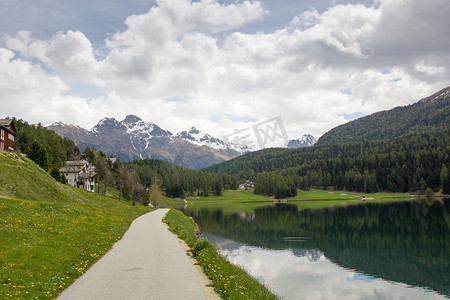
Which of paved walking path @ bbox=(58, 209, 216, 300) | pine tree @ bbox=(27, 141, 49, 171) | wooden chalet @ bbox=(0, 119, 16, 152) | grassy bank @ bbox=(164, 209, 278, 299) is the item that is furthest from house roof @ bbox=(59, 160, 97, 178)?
grassy bank @ bbox=(164, 209, 278, 299)

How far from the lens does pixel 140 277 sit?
16.4 metres

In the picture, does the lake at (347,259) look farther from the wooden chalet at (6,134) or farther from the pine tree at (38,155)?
the pine tree at (38,155)

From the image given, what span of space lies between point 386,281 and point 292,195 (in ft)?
508

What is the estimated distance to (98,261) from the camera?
20.2m

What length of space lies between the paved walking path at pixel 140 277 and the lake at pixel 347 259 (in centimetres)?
905

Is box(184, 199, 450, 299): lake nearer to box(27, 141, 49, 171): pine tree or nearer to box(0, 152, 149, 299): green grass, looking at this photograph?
box(0, 152, 149, 299): green grass

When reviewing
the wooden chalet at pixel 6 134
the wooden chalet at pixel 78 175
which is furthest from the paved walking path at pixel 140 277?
the wooden chalet at pixel 78 175

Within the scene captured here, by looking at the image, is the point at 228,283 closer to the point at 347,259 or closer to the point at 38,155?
the point at 347,259

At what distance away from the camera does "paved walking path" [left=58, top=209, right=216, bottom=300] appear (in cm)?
1355

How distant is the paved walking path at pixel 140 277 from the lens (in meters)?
13.5

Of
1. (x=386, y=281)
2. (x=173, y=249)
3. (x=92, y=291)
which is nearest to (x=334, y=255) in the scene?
(x=386, y=281)

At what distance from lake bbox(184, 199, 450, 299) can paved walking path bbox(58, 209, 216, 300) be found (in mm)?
9053

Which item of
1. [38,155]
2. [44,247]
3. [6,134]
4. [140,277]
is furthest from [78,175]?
[140,277]

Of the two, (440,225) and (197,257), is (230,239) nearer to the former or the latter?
(197,257)
